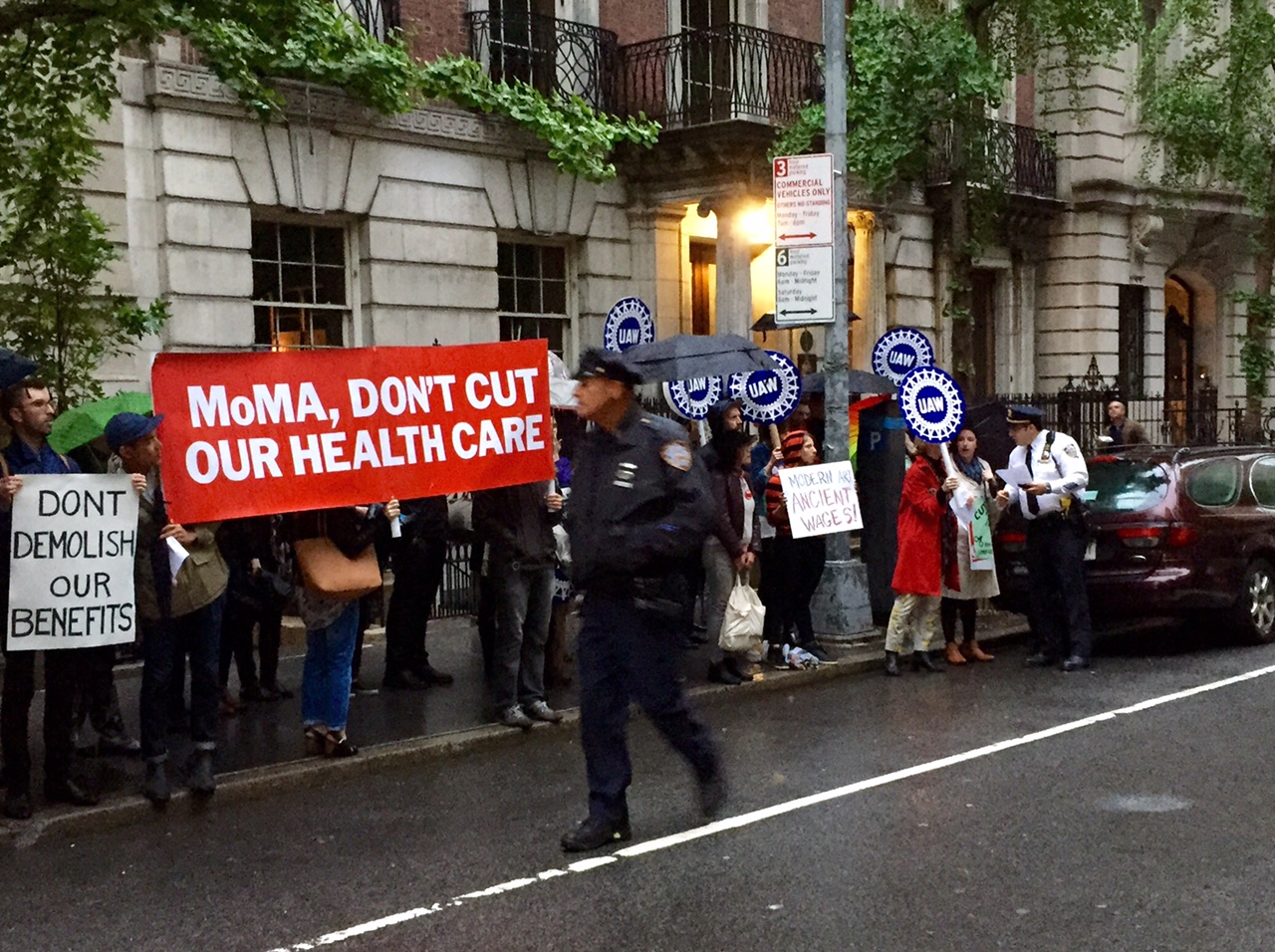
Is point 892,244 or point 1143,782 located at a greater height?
point 892,244

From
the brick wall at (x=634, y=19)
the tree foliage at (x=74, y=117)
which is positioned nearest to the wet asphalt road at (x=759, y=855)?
the tree foliage at (x=74, y=117)

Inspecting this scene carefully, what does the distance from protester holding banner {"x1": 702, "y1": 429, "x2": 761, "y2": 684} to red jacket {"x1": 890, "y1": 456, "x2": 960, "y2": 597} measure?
3.59 ft

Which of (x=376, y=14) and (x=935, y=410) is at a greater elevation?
(x=376, y=14)

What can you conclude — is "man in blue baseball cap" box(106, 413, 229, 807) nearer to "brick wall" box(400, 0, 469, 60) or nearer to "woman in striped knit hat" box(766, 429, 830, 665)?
"woman in striped knit hat" box(766, 429, 830, 665)

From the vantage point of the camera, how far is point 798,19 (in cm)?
2133

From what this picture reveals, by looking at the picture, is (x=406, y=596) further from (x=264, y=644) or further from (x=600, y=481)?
(x=600, y=481)

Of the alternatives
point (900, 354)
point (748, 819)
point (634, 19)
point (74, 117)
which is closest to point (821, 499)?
point (900, 354)

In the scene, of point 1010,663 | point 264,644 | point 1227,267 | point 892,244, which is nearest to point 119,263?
point 264,644

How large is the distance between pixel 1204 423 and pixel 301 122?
716 inches

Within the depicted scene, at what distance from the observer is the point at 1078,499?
36.7 feet

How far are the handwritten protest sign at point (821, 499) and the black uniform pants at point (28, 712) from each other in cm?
528

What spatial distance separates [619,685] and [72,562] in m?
2.71

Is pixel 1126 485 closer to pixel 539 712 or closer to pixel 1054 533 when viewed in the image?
pixel 1054 533

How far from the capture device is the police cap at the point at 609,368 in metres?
6.45
